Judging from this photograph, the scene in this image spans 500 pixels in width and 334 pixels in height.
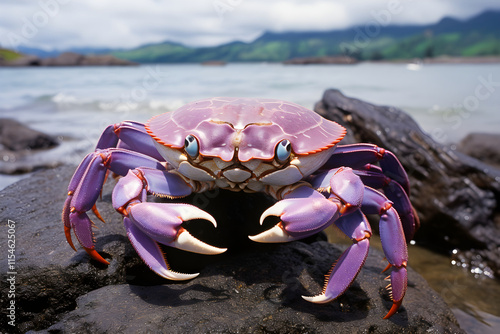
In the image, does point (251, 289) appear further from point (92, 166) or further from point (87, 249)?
point (92, 166)

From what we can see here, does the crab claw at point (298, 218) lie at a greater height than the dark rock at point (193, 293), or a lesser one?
greater

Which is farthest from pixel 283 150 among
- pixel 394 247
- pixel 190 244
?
pixel 394 247

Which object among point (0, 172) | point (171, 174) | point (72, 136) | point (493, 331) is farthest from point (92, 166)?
point (72, 136)

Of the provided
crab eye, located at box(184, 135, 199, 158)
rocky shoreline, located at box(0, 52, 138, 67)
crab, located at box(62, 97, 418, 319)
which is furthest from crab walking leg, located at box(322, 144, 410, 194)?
rocky shoreline, located at box(0, 52, 138, 67)

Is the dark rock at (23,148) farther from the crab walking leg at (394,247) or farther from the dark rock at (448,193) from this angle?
the crab walking leg at (394,247)

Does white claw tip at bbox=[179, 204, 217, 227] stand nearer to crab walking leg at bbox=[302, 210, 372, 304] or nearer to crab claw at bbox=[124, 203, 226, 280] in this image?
crab claw at bbox=[124, 203, 226, 280]

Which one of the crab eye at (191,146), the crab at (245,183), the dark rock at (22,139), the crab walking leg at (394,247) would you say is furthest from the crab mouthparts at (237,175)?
the dark rock at (22,139)
